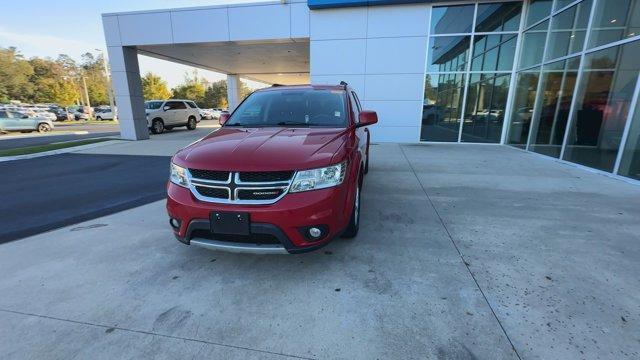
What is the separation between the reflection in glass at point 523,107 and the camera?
30.6 feet

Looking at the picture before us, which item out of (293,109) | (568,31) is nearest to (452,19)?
(568,31)

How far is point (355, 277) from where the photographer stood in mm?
2699

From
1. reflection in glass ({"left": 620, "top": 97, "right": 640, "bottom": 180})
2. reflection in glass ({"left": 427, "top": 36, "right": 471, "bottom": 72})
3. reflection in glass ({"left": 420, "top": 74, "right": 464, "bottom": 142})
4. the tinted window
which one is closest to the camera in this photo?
reflection in glass ({"left": 620, "top": 97, "right": 640, "bottom": 180})

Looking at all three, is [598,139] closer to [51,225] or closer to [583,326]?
[583,326]

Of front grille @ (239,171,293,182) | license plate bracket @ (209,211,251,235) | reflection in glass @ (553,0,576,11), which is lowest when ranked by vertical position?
license plate bracket @ (209,211,251,235)

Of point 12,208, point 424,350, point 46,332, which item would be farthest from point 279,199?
point 12,208

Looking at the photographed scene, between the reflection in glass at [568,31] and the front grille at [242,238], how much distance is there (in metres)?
9.29

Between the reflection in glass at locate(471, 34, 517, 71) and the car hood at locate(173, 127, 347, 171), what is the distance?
976cm

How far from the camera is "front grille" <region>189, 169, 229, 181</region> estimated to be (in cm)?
245

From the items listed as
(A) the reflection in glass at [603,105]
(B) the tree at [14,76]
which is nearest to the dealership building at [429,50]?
(A) the reflection in glass at [603,105]

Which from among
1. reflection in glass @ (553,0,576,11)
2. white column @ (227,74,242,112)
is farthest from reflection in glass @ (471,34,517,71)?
white column @ (227,74,242,112)

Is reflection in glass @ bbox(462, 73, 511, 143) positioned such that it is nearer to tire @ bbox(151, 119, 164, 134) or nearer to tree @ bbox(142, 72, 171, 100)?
tire @ bbox(151, 119, 164, 134)

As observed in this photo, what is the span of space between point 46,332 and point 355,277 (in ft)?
7.67

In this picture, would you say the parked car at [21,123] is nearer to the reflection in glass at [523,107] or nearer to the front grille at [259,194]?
the front grille at [259,194]
